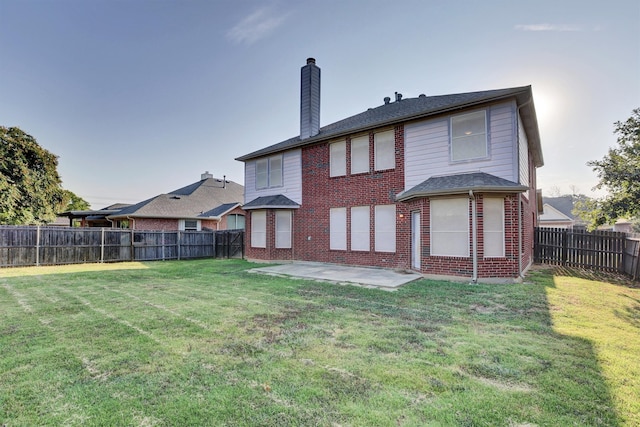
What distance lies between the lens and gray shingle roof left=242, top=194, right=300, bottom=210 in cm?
1302

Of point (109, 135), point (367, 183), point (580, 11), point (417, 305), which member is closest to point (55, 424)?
point (417, 305)

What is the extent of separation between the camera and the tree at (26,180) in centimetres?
2073

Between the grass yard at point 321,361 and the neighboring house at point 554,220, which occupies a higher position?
the neighboring house at point 554,220

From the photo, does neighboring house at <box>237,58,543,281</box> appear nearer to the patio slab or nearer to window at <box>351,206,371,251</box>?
window at <box>351,206,371,251</box>

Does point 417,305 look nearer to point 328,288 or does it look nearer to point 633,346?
point 328,288

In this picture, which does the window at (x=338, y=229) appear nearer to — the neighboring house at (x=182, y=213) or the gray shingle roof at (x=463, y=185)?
the gray shingle roof at (x=463, y=185)

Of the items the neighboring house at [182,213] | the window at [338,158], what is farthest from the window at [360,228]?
the neighboring house at [182,213]

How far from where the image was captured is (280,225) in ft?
44.3

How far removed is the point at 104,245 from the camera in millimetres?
14234

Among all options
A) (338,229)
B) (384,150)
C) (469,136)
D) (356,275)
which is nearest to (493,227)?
(469,136)

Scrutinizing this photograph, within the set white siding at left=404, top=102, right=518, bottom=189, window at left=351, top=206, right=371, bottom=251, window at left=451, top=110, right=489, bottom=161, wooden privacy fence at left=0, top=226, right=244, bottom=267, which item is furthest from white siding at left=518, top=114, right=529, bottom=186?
wooden privacy fence at left=0, top=226, right=244, bottom=267

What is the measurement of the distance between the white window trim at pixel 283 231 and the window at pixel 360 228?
10.8 feet

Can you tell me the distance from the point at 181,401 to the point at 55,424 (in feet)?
2.81

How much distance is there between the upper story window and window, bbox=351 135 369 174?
4.06 meters
